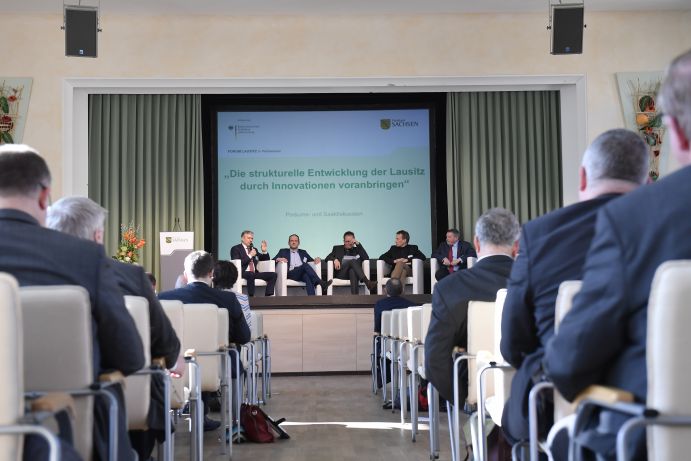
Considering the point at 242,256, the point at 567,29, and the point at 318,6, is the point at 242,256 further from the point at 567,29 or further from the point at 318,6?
the point at 567,29

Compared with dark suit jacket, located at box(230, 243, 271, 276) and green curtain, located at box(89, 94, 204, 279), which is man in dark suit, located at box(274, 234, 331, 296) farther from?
green curtain, located at box(89, 94, 204, 279)

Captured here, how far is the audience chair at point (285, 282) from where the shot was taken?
13.0m

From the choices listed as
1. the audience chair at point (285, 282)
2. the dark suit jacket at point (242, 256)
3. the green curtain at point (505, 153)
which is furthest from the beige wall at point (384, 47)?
the audience chair at point (285, 282)

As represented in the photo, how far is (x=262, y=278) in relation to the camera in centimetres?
1298

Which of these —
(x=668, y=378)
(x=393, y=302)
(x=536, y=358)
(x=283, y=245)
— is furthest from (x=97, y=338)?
(x=283, y=245)

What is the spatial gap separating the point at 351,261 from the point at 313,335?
220cm

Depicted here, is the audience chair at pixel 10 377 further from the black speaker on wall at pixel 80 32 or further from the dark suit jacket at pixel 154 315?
the black speaker on wall at pixel 80 32

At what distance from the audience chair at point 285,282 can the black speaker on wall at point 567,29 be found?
4737 mm

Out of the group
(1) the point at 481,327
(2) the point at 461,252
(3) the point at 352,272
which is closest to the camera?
(1) the point at 481,327

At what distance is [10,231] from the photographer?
2.28m

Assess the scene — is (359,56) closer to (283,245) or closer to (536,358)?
(283,245)

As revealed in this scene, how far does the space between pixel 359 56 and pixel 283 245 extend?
11.9ft

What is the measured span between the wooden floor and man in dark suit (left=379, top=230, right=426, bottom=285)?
4.56 metres

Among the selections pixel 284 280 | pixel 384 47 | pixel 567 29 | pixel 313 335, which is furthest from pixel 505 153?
pixel 313 335
